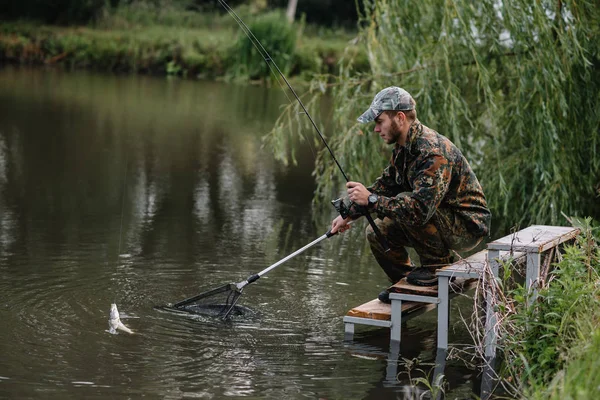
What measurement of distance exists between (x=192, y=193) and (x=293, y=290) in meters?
4.32

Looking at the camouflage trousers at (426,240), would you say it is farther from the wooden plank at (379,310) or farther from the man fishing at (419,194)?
the wooden plank at (379,310)

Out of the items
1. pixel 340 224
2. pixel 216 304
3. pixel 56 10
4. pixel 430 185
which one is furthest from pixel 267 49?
pixel 430 185

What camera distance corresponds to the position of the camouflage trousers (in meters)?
5.96

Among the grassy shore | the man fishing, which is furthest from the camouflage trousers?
the grassy shore

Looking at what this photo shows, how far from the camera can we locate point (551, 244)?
232 inches

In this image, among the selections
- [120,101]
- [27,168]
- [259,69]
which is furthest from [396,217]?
[259,69]

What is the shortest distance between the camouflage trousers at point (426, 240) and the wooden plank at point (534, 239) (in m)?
0.27

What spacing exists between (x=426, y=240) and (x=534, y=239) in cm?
63

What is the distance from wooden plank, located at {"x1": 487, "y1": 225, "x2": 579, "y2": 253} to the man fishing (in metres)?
0.25

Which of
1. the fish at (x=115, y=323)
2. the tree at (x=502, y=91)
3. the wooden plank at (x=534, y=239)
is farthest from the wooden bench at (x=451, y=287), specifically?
the tree at (x=502, y=91)

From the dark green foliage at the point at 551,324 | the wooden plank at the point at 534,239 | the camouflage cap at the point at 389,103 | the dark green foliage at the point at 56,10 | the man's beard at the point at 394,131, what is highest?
the dark green foliage at the point at 56,10

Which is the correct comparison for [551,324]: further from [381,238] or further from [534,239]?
[381,238]

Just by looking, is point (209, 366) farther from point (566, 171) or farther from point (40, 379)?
point (566, 171)

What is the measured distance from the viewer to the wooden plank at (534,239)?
5.63 meters
